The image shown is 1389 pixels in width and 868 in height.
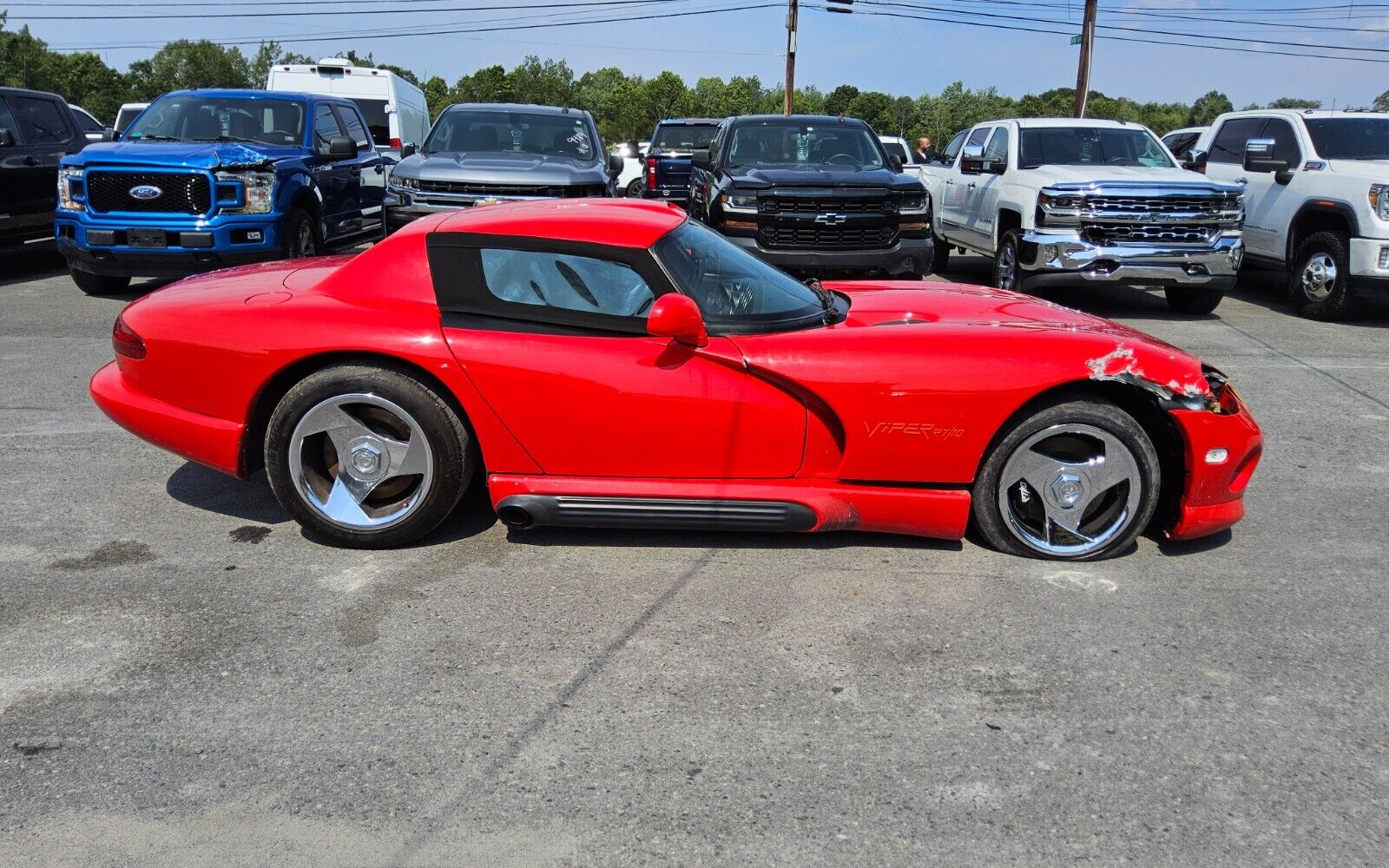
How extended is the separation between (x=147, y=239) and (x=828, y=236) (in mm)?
5958

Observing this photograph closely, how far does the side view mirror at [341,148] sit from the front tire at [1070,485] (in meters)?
8.64

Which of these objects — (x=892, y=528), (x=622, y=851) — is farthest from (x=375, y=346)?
(x=622, y=851)

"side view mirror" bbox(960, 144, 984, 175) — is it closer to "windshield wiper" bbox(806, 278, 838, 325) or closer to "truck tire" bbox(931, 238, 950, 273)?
"truck tire" bbox(931, 238, 950, 273)

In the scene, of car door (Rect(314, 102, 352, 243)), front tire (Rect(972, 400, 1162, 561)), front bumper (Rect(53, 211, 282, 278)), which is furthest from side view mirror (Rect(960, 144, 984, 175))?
front tire (Rect(972, 400, 1162, 561))

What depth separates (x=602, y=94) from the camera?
127 meters

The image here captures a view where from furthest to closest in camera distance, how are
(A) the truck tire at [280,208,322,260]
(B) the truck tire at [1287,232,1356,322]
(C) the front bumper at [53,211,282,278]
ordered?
(A) the truck tire at [280,208,322,260] → (B) the truck tire at [1287,232,1356,322] → (C) the front bumper at [53,211,282,278]

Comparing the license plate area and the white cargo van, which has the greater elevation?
the white cargo van

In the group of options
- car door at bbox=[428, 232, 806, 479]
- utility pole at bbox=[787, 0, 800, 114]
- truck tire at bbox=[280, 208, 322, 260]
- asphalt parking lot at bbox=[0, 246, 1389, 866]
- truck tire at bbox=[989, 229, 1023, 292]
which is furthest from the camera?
utility pole at bbox=[787, 0, 800, 114]

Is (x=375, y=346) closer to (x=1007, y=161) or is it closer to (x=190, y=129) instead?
A: (x=190, y=129)

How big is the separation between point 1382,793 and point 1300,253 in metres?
9.55

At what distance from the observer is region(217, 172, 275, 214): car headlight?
9.91 m

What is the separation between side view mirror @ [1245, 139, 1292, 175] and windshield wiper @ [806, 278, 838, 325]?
7796mm

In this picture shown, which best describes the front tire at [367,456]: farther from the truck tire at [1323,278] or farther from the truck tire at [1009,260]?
the truck tire at [1323,278]

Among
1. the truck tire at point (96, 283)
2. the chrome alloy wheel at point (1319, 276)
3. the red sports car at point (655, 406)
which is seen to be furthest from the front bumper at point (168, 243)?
the chrome alloy wheel at point (1319, 276)
